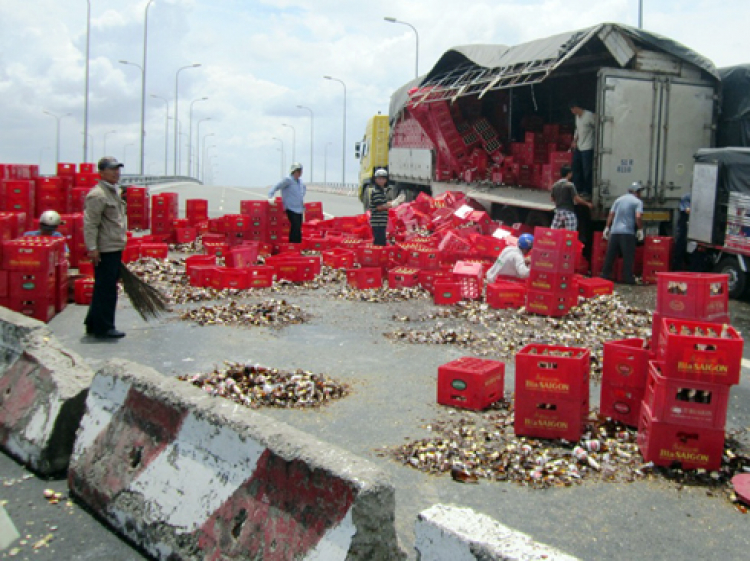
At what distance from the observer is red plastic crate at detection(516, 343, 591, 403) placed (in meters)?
5.74

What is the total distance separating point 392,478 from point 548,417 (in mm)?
1317

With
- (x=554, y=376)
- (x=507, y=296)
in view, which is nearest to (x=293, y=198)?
(x=507, y=296)

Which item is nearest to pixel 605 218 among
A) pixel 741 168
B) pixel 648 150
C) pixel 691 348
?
pixel 648 150

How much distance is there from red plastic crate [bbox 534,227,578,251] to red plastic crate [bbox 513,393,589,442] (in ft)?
16.4

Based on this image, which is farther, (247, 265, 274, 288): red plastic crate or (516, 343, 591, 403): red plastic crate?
(247, 265, 274, 288): red plastic crate

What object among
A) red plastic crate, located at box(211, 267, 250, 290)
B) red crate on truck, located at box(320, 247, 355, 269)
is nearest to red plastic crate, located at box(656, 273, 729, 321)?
red plastic crate, located at box(211, 267, 250, 290)

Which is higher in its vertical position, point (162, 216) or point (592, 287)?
point (162, 216)

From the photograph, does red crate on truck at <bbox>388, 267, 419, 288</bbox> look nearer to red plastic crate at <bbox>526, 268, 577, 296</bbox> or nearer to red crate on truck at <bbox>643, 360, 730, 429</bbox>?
red plastic crate at <bbox>526, 268, 577, 296</bbox>

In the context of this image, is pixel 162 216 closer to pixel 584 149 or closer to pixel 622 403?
pixel 584 149

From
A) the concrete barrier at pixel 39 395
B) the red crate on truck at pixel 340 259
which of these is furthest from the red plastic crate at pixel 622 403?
the red crate on truck at pixel 340 259

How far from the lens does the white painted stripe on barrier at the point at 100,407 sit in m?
4.85

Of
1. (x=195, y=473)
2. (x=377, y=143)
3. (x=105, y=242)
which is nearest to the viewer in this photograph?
(x=195, y=473)

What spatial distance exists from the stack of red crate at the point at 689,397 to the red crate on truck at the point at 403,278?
7.45 metres

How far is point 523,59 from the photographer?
17984 mm
